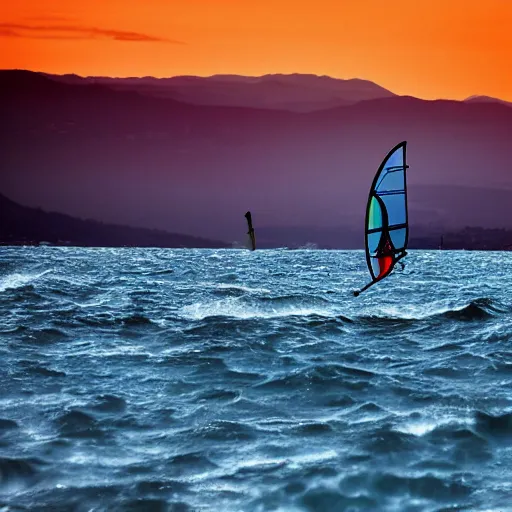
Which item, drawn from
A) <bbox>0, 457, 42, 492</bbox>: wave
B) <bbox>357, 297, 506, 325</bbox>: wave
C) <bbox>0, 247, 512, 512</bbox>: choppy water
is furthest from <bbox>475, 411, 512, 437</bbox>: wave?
<bbox>357, 297, 506, 325</bbox>: wave

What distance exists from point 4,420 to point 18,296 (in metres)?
18.1

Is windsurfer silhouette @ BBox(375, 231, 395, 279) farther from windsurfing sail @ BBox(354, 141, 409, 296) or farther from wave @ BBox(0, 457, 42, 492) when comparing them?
wave @ BBox(0, 457, 42, 492)

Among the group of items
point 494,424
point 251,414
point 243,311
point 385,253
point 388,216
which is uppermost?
point 388,216

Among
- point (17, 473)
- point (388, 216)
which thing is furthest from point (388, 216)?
point (17, 473)

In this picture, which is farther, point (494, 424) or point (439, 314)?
point (439, 314)

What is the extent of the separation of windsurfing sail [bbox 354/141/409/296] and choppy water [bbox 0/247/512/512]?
2198 mm

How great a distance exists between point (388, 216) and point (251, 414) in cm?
825

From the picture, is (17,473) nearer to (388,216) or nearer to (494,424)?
(494,424)

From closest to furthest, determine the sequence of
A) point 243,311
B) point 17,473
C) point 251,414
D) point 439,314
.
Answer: point 17,473 < point 251,414 < point 243,311 < point 439,314

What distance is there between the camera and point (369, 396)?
44.2 ft

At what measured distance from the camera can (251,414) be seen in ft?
40.2

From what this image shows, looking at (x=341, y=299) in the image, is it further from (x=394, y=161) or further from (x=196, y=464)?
(x=196, y=464)

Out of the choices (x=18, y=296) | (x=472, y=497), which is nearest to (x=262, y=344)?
(x=472, y=497)

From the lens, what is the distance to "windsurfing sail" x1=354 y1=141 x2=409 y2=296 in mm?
18469
